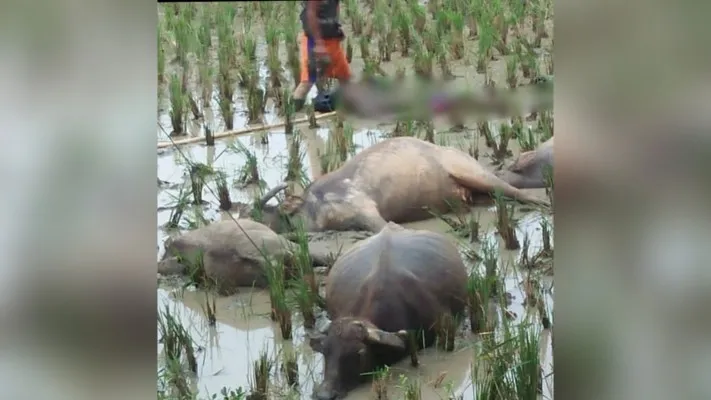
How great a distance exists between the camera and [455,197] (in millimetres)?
2400

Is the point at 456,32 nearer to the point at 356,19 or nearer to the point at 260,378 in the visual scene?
the point at 356,19

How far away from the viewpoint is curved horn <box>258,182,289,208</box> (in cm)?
231

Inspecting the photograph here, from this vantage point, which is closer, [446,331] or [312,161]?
[446,331]

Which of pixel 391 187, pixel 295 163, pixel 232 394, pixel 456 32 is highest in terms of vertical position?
pixel 456 32

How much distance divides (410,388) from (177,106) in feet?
3.23

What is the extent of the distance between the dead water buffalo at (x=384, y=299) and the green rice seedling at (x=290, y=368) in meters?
0.06

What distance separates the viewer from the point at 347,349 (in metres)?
1.98

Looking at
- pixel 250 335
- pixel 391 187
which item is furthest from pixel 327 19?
pixel 250 335

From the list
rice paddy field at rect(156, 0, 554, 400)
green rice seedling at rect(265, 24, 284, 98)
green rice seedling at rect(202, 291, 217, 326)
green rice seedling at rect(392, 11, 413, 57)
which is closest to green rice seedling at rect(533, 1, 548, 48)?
rice paddy field at rect(156, 0, 554, 400)

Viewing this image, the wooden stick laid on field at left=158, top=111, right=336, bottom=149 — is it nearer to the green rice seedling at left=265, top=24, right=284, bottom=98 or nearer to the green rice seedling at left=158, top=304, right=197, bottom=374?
the green rice seedling at left=265, top=24, right=284, bottom=98

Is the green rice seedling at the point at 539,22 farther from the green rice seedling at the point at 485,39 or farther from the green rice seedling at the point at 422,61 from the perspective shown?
the green rice seedling at the point at 422,61

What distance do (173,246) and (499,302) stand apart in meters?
0.80
